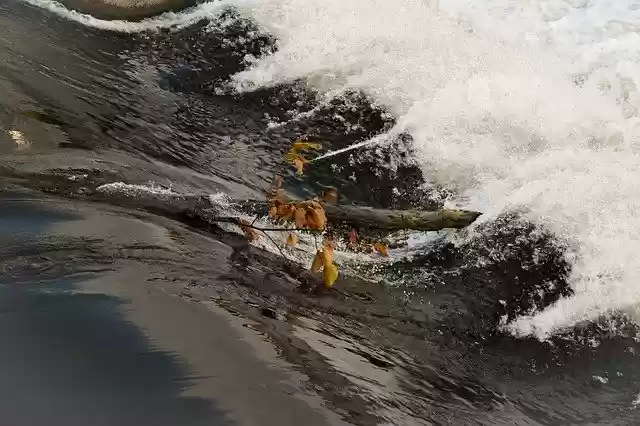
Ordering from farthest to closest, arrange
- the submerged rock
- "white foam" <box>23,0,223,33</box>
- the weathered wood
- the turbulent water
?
1. the submerged rock
2. "white foam" <box>23,0,223,33</box>
3. the weathered wood
4. the turbulent water

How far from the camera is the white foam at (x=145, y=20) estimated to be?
9023 mm

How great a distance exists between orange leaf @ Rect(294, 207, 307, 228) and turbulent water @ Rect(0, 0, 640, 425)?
1.67ft

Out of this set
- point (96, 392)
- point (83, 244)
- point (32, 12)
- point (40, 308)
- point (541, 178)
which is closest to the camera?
point (96, 392)

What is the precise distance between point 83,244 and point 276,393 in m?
1.61

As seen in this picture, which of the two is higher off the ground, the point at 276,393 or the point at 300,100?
the point at 300,100

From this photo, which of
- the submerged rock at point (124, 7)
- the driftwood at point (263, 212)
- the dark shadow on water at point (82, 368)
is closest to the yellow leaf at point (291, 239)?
the driftwood at point (263, 212)

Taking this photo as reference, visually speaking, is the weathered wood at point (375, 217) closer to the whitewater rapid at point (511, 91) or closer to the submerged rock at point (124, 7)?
the whitewater rapid at point (511, 91)

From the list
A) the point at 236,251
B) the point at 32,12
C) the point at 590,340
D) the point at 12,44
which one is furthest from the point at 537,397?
the point at 32,12

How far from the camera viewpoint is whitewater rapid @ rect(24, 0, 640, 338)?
18.0 feet

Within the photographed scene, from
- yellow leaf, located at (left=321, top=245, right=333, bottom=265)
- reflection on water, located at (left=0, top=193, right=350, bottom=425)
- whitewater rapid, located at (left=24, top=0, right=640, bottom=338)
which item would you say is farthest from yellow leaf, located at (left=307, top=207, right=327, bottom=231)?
whitewater rapid, located at (left=24, top=0, right=640, bottom=338)

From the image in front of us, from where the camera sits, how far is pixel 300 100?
7543 millimetres

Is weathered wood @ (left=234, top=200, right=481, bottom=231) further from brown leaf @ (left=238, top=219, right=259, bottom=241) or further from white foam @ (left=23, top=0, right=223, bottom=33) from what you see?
white foam @ (left=23, top=0, right=223, bottom=33)

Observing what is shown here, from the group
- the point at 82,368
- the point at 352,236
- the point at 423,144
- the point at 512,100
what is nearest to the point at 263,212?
the point at 352,236

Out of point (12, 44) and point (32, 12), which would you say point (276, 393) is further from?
point (32, 12)
